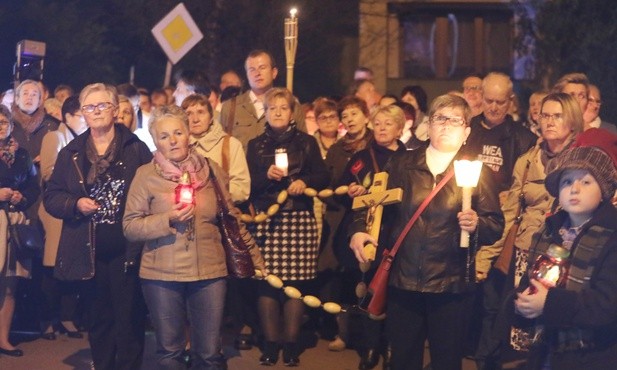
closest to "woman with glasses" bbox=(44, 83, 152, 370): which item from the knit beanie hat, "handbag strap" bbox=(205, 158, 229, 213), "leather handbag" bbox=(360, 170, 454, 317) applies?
"handbag strap" bbox=(205, 158, 229, 213)

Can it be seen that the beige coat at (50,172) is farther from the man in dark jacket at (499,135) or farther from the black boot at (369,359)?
the man in dark jacket at (499,135)

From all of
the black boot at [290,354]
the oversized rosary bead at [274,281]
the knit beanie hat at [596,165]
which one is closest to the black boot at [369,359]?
the black boot at [290,354]

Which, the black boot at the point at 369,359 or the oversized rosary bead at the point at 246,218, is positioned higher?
the oversized rosary bead at the point at 246,218

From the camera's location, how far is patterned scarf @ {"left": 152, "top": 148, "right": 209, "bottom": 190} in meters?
8.30

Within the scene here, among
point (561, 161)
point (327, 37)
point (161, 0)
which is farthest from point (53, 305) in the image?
point (327, 37)

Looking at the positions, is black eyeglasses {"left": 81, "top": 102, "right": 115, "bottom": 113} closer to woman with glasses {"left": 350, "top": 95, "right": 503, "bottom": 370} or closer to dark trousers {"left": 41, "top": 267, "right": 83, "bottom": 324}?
woman with glasses {"left": 350, "top": 95, "right": 503, "bottom": 370}

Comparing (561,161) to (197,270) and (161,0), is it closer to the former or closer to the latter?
(197,270)

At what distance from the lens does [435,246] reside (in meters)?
7.56

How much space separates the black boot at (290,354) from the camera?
1052 centimetres

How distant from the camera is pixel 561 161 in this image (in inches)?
263

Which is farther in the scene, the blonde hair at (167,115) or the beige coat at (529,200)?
the beige coat at (529,200)

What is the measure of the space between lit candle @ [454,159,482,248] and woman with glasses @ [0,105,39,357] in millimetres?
4680

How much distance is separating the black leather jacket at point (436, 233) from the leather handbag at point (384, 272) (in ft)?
0.12

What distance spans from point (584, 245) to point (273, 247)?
4509 mm
